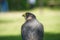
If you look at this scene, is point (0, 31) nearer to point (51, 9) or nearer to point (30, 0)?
point (51, 9)

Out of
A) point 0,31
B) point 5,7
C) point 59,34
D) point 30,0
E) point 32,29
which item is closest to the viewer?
point 32,29

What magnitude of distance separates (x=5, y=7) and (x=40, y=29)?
18281 mm

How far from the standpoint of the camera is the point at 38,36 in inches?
211

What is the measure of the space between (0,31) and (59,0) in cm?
1424

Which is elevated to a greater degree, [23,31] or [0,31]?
[23,31]

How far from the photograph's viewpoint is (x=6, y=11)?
23.5 meters

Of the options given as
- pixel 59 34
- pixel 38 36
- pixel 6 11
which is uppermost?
pixel 38 36

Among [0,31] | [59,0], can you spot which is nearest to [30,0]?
[59,0]

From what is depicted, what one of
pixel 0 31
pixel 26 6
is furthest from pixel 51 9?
pixel 0 31

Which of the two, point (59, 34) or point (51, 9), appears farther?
point (51, 9)

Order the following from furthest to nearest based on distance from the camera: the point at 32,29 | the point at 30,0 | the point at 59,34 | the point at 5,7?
1. the point at 30,0
2. the point at 5,7
3. the point at 59,34
4. the point at 32,29

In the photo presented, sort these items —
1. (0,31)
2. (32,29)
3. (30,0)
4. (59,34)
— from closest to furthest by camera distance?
1. (32,29)
2. (59,34)
3. (0,31)
4. (30,0)

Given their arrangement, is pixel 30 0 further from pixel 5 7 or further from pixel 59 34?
pixel 59 34

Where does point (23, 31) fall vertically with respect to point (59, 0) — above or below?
above
